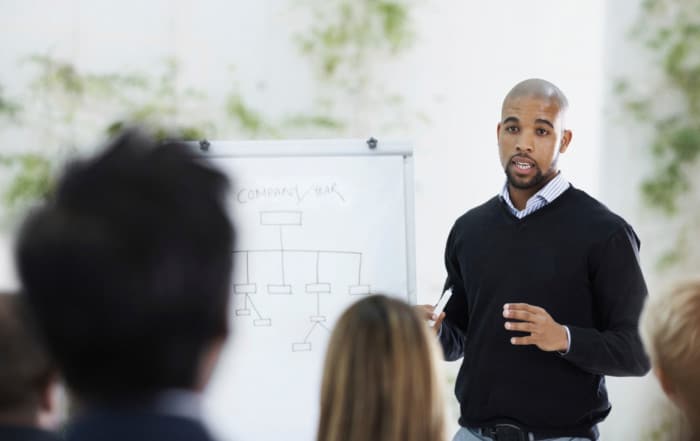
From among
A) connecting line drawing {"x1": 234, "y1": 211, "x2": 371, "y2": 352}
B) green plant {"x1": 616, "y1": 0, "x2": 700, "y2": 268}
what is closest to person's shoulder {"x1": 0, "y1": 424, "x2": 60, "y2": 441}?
connecting line drawing {"x1": 234, "y1": 211, "x2": 371, "y2": 352}

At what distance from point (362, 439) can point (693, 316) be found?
20.8 inches

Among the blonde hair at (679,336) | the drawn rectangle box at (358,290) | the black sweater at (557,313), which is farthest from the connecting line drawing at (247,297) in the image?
the blonde hair at (679,336)

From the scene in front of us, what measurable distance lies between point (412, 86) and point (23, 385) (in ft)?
9.10

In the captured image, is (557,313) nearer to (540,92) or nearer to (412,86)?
(540,92)

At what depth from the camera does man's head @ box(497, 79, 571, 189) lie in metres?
2.46

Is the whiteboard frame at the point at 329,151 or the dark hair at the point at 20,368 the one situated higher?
the whiteboard frame at the point at 329,151

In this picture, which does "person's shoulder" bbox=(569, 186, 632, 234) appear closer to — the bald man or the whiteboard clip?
the bald man

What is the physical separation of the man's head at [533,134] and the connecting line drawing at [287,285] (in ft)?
1.98

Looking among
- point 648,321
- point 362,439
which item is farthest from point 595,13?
point 362,439

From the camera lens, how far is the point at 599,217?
2334 mm

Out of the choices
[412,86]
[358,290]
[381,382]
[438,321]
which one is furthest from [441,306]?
[412,86]

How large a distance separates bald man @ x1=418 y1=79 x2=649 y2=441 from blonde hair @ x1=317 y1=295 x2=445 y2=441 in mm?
872

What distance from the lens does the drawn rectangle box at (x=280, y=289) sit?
8.94 ft

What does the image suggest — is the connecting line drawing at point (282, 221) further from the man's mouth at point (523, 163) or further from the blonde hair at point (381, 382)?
the blonde hair at point (381, 382)
